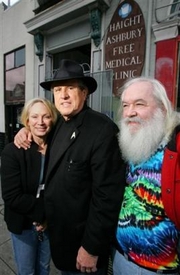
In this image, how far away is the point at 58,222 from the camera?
151 cm

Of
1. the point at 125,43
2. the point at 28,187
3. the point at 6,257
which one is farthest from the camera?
the point at 125,43

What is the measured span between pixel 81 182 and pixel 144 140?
49 centimetres

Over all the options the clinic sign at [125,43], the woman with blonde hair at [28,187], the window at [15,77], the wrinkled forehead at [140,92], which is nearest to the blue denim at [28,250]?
the woman with blonde hair at [28,187]

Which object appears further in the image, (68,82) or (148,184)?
(68,82)

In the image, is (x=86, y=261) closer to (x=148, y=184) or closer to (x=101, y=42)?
(x=148, y=184)

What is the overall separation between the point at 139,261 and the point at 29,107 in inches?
55.7

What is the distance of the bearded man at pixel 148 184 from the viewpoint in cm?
117

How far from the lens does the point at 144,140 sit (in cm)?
131

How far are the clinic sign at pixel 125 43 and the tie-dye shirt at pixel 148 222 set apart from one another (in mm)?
4158

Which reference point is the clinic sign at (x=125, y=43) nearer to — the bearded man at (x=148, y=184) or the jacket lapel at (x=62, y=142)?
the jacket lapel at (x=62, y=142)

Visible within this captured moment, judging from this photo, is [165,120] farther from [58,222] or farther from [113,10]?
[113,10]

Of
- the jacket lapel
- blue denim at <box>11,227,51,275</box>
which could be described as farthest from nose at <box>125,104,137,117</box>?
blue denim at <box>11,227,51,275</box>

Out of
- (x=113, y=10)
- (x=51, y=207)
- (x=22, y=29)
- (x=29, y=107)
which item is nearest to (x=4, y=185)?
(x=51, y=207)

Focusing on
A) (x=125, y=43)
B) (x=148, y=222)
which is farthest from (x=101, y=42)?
(x=148, y=222)
